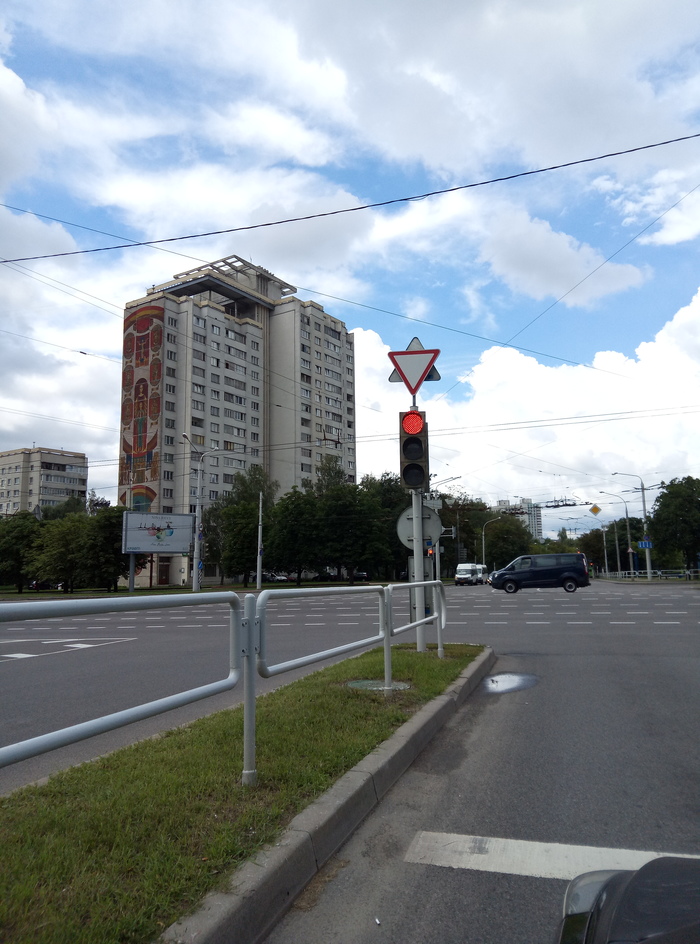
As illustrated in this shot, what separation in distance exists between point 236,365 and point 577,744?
85882 mm

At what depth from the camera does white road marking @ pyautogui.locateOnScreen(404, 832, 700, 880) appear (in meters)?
3.28

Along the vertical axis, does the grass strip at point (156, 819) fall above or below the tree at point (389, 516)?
below

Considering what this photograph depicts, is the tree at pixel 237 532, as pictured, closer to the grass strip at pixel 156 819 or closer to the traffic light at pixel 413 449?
the traffic light at pixel 413 449

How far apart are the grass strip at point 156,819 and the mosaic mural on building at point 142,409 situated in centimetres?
7546

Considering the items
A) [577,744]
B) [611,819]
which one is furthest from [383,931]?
[577,744]

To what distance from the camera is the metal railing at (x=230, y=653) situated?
2.55 m

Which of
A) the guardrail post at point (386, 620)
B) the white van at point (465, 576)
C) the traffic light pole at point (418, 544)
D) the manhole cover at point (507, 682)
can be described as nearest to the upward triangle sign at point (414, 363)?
the traffic light pole at point (418, 544)

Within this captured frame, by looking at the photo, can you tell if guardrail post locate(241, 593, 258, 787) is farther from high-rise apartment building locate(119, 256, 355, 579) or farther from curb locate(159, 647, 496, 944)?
high-rise apartment building locate(119, 256, 355, 579)

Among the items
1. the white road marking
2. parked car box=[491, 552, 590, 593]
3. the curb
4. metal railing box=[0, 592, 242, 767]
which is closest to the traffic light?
the curb

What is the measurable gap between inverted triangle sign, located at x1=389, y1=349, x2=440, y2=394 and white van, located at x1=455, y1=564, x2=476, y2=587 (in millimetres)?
50370

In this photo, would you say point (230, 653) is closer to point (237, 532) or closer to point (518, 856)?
point (518, 856)

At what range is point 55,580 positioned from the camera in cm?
5059

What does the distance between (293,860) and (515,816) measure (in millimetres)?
1593

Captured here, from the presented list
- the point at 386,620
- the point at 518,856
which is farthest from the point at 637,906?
the point at 386,620
